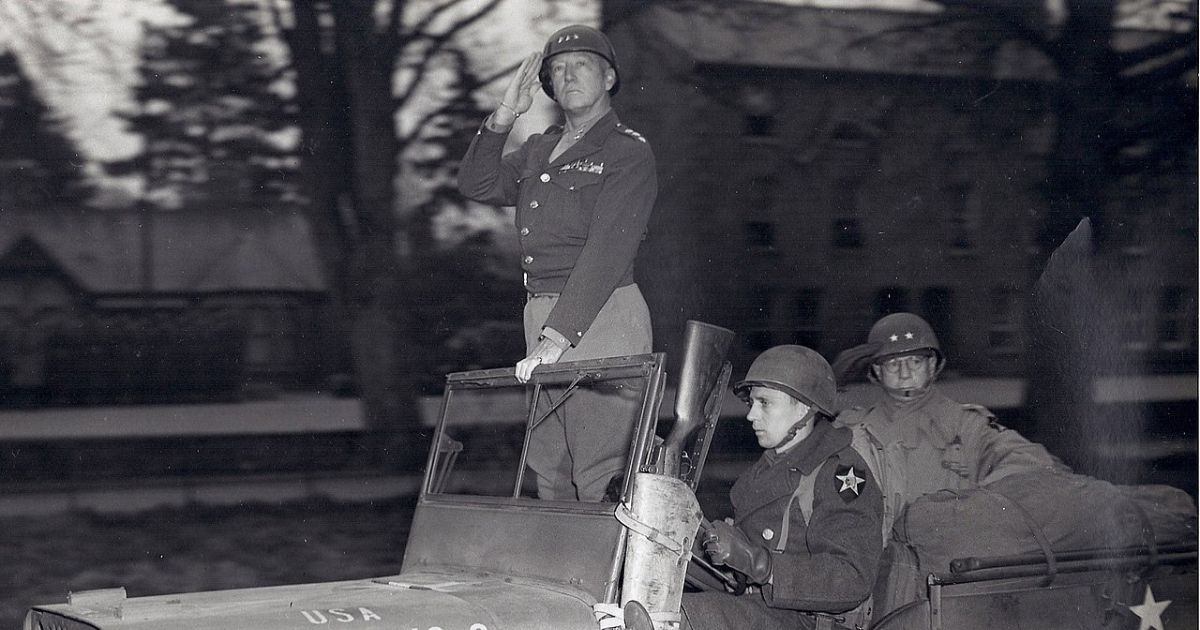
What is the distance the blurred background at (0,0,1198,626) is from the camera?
4719 millimetres

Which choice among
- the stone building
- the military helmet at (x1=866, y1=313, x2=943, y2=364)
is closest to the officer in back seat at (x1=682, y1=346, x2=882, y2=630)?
the military helmet at (x1=866, y1=313, x2=943, y2=364)

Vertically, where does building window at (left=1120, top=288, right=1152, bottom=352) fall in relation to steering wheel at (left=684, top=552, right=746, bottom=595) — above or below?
above

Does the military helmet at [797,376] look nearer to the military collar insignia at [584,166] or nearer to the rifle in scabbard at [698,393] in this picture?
the rifle in scabbard at [698,393]

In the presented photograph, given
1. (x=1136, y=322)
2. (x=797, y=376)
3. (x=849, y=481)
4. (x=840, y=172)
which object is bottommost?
(x=849, y=481)

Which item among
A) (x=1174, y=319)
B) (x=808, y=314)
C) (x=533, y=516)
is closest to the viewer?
(x=533, y=516)

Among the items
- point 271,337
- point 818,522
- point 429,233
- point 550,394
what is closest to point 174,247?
point 271,337

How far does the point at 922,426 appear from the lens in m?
3.90

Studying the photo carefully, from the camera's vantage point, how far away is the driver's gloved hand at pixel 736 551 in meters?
2.46

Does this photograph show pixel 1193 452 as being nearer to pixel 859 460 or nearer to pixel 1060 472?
pixel 1060 472

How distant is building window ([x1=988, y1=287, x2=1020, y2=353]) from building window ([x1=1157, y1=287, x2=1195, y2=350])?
55 centimetres

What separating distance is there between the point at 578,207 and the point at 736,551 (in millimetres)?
1236

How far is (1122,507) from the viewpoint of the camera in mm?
3307

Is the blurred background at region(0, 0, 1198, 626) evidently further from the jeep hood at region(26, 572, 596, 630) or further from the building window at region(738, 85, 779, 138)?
the jeep hood at region(26, 572, 596, 630)

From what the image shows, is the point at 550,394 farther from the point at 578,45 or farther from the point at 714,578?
the point at 578,45
